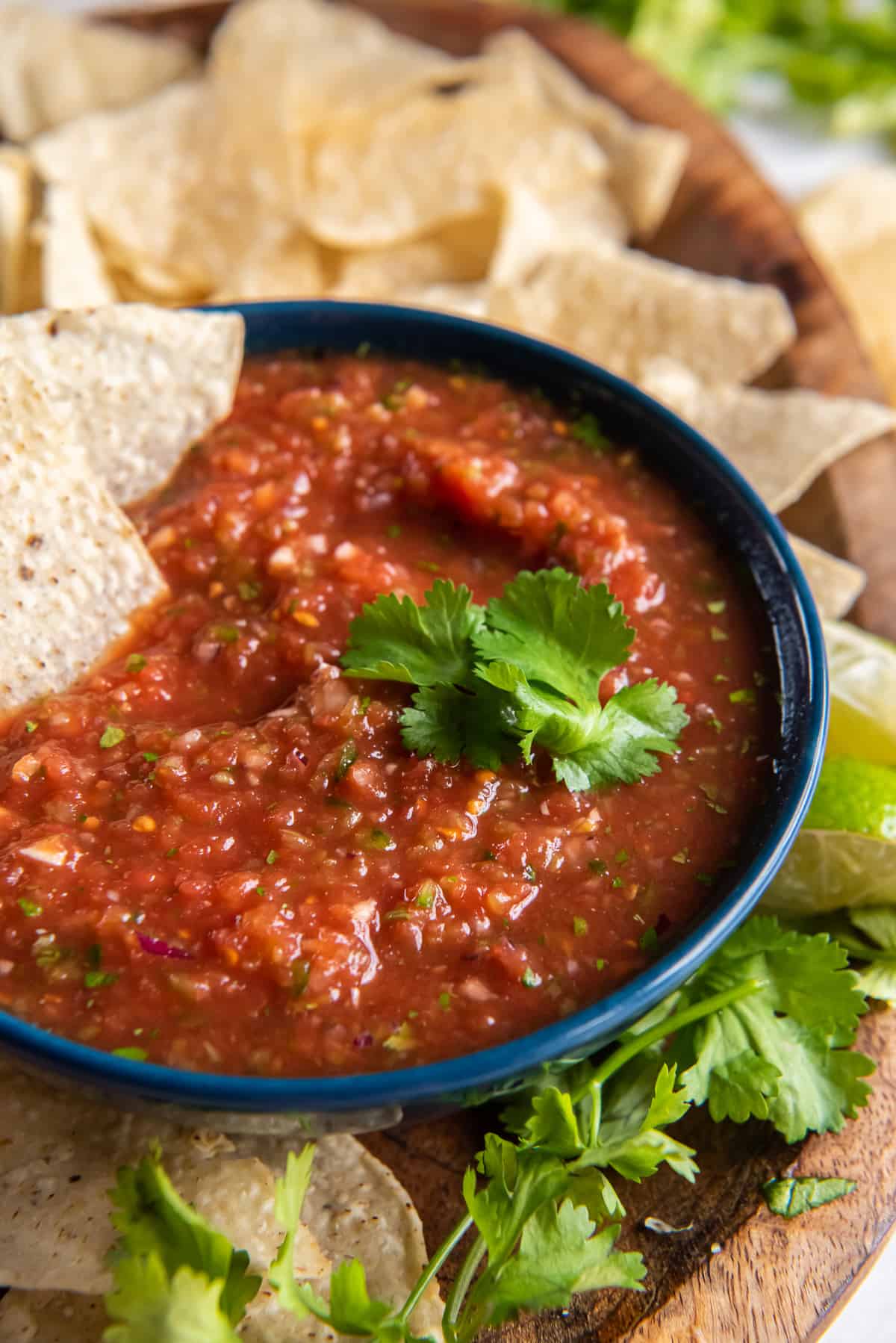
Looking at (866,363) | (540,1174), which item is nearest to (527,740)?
(540,1174)

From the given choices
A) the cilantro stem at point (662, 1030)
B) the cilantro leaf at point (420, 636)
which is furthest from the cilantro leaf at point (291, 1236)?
the cilantro leaf at point (420, 636)

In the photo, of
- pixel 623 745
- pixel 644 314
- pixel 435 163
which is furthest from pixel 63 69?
pixel 623 745

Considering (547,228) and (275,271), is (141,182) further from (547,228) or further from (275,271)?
(547,228)

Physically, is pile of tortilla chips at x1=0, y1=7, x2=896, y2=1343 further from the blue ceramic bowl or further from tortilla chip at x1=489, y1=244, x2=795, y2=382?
the blue ceramic bowl

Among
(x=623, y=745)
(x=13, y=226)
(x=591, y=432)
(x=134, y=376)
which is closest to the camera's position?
(x=623, y=745)

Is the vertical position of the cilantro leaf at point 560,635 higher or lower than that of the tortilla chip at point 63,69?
higher

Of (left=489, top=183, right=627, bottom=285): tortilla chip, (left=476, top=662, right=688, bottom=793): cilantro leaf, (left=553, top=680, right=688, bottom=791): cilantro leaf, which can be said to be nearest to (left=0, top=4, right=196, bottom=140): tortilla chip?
(left=489, top=183, right=627, bottom=285): tortilla chip

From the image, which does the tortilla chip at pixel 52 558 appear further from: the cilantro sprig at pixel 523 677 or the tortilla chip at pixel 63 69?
the tortilla chip at pixel 63 69

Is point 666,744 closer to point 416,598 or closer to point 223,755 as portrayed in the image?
point 416,598
